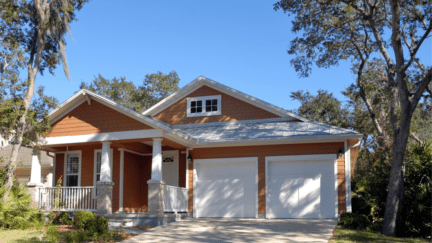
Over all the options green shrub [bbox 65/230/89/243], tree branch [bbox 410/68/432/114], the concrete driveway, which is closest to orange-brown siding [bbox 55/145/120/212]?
the concrete driveway

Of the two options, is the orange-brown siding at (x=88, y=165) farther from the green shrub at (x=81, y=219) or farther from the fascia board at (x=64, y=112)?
the green shrub at (x=81, y=219)

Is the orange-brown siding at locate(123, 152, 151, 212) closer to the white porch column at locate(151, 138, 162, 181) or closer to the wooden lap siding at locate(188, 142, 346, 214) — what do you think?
the wooden lap siding at locate(188, 142, 346, 214)

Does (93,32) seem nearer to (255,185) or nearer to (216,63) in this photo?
(216,63)

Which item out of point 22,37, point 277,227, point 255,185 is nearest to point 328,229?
point 277,227

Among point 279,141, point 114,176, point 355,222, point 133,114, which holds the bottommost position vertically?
point 355,222

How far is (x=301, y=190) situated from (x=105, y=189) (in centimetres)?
665

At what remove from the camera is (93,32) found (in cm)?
1839

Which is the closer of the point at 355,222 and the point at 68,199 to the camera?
the point at 355,222

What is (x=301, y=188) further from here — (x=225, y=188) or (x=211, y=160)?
(x=211, y=160)

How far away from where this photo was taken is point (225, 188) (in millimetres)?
14539

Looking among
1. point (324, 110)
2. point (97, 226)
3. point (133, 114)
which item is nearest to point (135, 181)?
point (133, 114)

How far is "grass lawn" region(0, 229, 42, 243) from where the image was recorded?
8987 mm

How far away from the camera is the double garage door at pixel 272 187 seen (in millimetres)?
13508

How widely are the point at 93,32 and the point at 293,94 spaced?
61.3 feet
